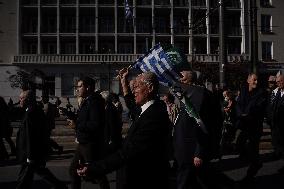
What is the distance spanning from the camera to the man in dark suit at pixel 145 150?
4.27 metres

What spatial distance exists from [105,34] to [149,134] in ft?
162

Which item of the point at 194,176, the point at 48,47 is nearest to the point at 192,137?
the point at 194,176

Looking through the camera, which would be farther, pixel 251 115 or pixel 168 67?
pixel 251 115

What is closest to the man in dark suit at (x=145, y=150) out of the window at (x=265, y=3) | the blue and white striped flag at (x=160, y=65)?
the blue and white striped flag at (x=160, y=65)

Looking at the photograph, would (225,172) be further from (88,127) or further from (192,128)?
(192,128)

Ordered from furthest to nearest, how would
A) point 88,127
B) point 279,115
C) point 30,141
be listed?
point 279,115, point 30,141, point 88,127

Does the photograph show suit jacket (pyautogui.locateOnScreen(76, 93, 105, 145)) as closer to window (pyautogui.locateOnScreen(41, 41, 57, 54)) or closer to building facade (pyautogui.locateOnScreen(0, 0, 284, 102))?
building facade (pyautogui.locateOnScreen(0, 0, 284, 102))

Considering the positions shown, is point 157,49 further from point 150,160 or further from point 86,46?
point 86,46

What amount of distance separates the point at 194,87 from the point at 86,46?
1915 inches

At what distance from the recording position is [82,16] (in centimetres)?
5462

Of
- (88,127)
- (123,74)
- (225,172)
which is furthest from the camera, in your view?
(225,172)

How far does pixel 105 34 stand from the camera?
174ft

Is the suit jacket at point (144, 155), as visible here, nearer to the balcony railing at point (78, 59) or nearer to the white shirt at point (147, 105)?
the white shirt at point (147, 105)

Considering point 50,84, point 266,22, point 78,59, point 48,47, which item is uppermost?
point 266,22
